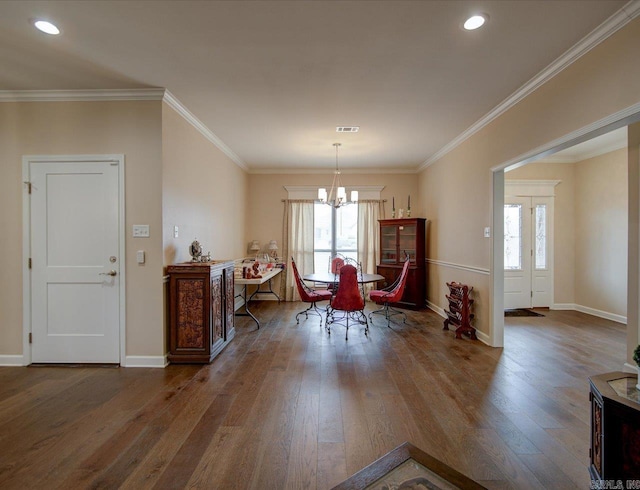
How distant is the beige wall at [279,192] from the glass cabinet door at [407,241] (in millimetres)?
781

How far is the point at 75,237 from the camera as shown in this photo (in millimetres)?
3195

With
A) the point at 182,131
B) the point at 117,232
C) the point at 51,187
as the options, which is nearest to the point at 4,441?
the point at 117,232

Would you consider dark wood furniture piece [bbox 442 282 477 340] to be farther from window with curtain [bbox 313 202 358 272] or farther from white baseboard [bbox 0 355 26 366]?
white baseboard [bbox 0 355 26 366]

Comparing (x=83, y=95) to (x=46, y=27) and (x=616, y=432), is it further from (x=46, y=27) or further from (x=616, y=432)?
(x=616, y=432)

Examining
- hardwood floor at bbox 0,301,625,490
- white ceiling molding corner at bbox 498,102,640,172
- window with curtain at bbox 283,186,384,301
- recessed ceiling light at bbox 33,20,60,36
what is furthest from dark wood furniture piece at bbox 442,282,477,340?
→ recessed ceiling light at bbox 33,20,60,36

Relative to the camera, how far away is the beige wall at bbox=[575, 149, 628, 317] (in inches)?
195

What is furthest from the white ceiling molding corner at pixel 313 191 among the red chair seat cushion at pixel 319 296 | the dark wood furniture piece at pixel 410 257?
the red chair seat cushion at pixel 319 296

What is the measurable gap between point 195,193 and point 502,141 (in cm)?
382

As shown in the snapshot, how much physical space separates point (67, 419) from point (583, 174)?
798 cm

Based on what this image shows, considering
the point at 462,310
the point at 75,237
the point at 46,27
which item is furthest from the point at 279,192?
the point at 46,27

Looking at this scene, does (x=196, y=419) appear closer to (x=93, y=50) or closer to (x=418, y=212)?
(x=93, y=50)

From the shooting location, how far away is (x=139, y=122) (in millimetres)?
3186

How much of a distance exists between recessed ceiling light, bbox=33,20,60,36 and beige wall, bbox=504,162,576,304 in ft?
22.3

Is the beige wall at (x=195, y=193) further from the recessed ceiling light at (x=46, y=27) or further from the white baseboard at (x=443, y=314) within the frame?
the white baseboard at (x=443, y=314)
